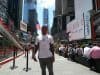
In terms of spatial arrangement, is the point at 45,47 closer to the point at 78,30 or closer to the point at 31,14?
the point at 78,30

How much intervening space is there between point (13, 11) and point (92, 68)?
94.2 metres

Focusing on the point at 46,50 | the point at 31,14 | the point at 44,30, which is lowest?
the point at 46,50

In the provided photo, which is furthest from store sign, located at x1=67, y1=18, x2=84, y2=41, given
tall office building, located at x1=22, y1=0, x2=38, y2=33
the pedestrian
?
the pedestrian

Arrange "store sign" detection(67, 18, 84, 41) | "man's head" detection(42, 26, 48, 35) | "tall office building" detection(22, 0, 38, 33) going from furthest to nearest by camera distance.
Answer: "tall office building" detection(22, 0, 38, 33)
"store sign" detection(67, 18, 84, 41)
"man's head" detection(42, 26, 48, 35)

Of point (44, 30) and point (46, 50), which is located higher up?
point (44, 30)

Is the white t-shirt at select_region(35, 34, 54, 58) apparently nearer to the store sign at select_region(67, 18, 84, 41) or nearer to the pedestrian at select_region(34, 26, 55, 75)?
the pedestrian at select_region(34, 26, 55, 75)

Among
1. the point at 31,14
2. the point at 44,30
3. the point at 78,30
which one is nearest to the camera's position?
the point at 44,30

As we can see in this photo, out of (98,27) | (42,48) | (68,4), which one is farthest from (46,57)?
(68,4)

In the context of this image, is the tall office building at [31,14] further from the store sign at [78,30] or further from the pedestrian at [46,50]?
the pedestrian at [46,50]

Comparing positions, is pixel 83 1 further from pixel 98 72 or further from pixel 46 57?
pixel 46 57

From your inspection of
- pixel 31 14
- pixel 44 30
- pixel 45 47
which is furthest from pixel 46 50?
pixel 31 14

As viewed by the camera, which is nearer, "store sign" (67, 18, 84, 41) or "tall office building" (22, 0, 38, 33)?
"store sign" (67, 18, 84, 41)

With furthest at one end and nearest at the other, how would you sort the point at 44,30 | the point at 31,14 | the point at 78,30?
the point at 31,14 → the point at 78,30 → the point at 44,30

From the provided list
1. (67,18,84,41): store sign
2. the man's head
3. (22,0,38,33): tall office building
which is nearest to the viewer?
the man's head
